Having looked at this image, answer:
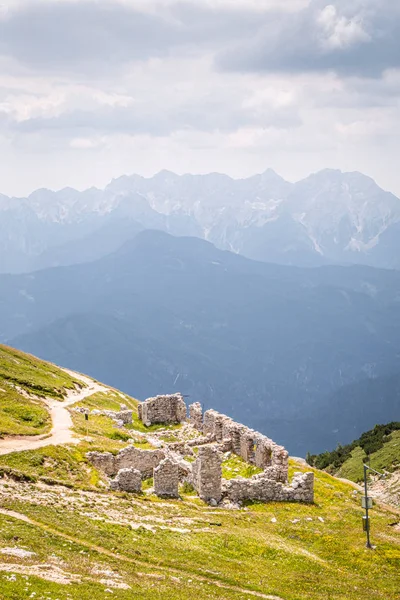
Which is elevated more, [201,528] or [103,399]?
[103,399]

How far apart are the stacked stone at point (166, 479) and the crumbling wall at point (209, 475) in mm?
2017

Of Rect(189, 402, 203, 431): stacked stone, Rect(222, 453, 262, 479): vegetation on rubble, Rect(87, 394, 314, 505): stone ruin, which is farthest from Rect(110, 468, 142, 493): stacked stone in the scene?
Rect(189, 402, 203, 431): stacked stone

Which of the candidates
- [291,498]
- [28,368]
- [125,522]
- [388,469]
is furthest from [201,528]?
[28,368]

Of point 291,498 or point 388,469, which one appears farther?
point 388,469

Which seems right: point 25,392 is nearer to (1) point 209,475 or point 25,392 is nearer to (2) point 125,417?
(2) point 125,417

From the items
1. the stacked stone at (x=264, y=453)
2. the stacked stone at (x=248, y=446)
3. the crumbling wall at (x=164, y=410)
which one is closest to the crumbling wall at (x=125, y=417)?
the crumbling wall at (x=164, y=410)

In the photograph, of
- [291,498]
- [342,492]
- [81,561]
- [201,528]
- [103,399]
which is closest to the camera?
[81,561]

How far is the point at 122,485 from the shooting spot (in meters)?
45.1

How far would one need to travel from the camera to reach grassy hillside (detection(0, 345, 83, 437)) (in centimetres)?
5991

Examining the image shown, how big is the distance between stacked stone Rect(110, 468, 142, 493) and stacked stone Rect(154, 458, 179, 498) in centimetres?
140

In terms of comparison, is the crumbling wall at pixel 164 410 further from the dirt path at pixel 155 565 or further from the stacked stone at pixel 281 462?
the dirt path at pixel 155 565

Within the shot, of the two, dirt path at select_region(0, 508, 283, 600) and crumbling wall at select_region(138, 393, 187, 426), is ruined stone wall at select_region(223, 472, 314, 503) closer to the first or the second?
dirt path at select_region(0, 508, 283, 600)

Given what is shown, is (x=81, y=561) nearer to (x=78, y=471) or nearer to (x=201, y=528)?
(x=201, y=528)

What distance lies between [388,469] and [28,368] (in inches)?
2487
